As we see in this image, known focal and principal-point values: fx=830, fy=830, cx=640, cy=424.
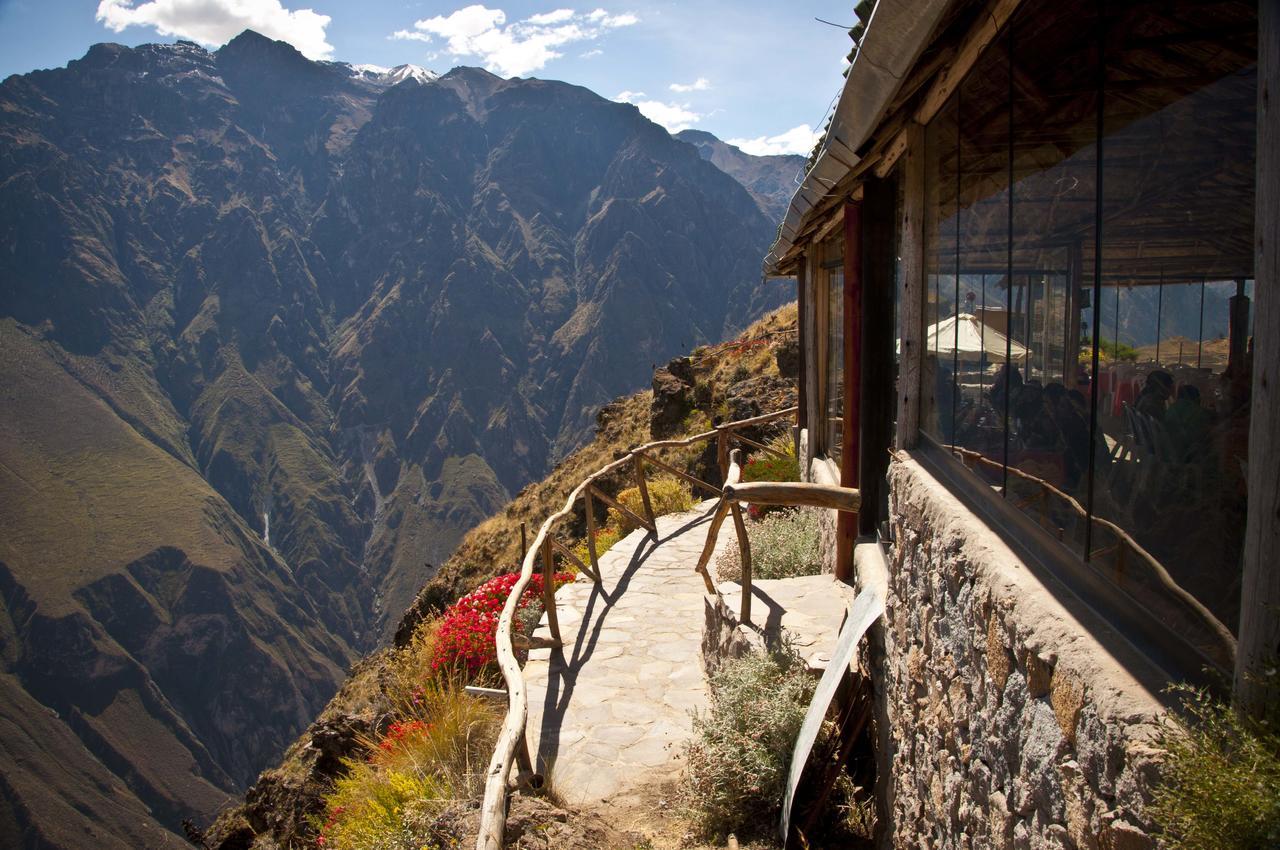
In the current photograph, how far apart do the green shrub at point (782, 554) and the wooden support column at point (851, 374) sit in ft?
5.07

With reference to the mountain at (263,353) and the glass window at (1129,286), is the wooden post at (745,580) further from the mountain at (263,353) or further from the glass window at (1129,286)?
the mountain at (263,353)

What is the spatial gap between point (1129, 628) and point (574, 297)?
156357 mm

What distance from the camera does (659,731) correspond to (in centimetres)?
557

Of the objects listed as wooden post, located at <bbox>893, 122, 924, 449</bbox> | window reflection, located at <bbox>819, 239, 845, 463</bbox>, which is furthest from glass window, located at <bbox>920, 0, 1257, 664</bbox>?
window reflection, located at <bbox>819, 239, 845, 463</bbox>

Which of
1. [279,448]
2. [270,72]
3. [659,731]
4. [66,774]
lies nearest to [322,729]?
[659,731]

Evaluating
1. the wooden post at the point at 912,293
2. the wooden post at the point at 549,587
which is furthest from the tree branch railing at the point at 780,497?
the wooden post at the point at 549,587

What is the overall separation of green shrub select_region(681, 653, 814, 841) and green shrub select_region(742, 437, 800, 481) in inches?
231

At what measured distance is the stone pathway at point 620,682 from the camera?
200 inches

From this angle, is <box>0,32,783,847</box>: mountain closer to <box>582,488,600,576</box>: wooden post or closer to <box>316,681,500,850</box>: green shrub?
<box>582,488,600,576</box>: wooden post

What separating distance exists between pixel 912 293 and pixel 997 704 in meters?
2.46

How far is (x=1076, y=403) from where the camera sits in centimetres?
227

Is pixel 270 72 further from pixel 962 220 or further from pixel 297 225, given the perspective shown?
pixel 962 220

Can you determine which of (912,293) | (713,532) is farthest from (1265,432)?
(713,532)

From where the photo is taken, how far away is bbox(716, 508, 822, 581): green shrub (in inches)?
308
